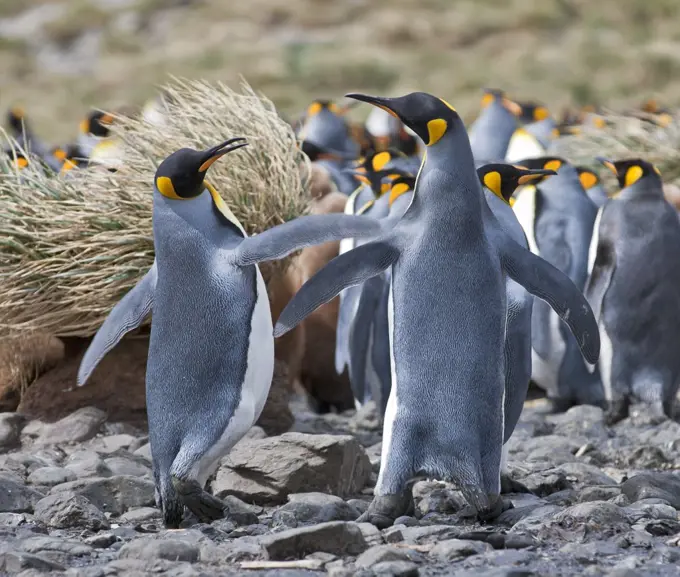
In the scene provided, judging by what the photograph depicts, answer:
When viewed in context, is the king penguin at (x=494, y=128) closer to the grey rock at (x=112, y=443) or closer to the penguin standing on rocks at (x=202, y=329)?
the grey rock at (x=112, y=443)

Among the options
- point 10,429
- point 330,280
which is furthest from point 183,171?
point 10,429

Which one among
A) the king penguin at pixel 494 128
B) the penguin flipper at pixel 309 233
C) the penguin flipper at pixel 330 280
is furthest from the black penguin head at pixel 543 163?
the king penguin at pixel 494 128

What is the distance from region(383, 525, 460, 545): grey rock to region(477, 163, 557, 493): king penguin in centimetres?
76

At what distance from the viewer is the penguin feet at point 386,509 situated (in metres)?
3.95

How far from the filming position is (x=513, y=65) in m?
30.5

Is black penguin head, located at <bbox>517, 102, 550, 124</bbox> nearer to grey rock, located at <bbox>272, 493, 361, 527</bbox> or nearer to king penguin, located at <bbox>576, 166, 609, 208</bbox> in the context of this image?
king penguin, located at <bbox>576, 166, 609, 208</bbox>

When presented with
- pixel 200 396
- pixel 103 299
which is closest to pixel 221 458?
pixel 200 396

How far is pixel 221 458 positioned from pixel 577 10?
3483 cm

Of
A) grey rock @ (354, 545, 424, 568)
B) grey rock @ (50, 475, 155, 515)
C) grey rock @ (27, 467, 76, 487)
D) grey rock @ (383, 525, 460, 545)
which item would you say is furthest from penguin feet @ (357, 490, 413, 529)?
grey rock @ (27, 467, 76, 487)

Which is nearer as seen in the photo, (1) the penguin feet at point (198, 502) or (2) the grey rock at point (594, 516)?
(2) the grey rock at point (594, 516)

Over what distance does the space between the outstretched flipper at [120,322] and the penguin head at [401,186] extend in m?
1.74

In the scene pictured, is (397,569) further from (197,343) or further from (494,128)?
(494,128)

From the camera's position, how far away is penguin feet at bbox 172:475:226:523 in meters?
4.10

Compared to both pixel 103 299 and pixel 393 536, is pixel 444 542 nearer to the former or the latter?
pixel 393 536
